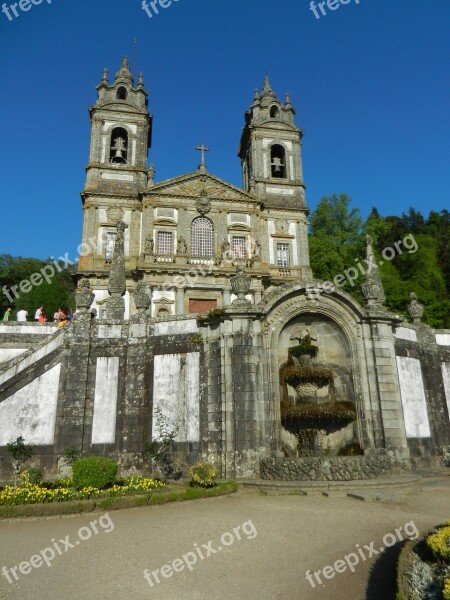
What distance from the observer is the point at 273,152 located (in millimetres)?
43281

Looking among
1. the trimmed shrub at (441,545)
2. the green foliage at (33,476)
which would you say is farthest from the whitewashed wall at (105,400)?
the trimmed shrub at (441,545)

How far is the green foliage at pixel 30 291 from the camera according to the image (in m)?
47.6

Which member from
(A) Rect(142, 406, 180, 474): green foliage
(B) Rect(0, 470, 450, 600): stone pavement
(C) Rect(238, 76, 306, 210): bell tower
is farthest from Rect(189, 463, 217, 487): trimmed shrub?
(C) Rect(238, 76, 306, 210): bell tower

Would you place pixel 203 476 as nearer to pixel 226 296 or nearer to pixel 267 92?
pixel 226 296

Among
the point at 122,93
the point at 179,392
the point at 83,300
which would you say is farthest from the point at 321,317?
the point at 122,93

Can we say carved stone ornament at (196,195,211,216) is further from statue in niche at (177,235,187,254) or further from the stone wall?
the stone wall

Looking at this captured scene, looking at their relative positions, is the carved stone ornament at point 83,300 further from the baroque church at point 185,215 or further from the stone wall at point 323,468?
the baroque church at point 185,215

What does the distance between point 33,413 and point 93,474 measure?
13.9 feet

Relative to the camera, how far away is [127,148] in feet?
128

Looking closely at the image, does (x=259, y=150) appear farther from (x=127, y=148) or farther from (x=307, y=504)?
(x=307, y=504)

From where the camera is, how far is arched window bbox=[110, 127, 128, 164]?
3888 centimetres

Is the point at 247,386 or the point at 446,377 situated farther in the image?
the point at 446,377

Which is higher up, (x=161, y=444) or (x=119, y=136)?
(x=119, y=136)

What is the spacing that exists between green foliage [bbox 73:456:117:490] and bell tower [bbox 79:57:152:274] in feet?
77.5
